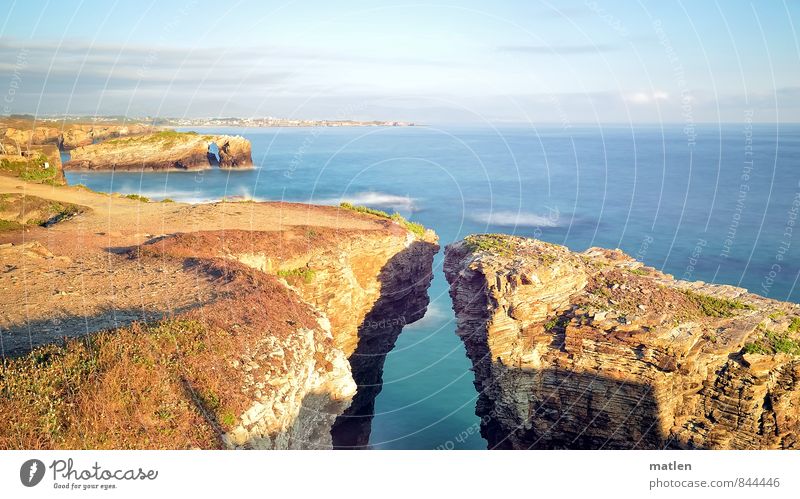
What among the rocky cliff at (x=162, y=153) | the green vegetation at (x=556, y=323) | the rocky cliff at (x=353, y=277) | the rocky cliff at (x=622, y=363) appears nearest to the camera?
the rocky cliff at (x=622, y=363)

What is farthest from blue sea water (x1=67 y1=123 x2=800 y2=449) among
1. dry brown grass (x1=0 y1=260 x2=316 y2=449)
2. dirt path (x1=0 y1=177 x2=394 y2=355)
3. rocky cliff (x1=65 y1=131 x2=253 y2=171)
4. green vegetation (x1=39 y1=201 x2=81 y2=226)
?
green vegetation (x1=39 y1=201 x2=81 y2=226)

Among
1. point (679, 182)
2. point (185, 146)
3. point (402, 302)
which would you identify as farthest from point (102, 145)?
point (679, 182)

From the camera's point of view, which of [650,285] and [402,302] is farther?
[402,302]

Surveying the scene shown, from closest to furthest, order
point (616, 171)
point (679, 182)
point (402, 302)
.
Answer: point (402, 302) < point (679, 182) < point (616, 171)

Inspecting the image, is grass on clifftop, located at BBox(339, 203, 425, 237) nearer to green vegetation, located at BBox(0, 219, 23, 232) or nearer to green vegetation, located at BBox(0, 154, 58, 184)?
green vegetation, located at BBox(0, 219, 23, 232)

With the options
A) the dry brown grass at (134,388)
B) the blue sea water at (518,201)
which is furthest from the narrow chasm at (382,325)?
the dry brown grass at (134,388)

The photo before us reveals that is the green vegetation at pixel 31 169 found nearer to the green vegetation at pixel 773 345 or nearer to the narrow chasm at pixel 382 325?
the narrow chasm at pixel 382 325
